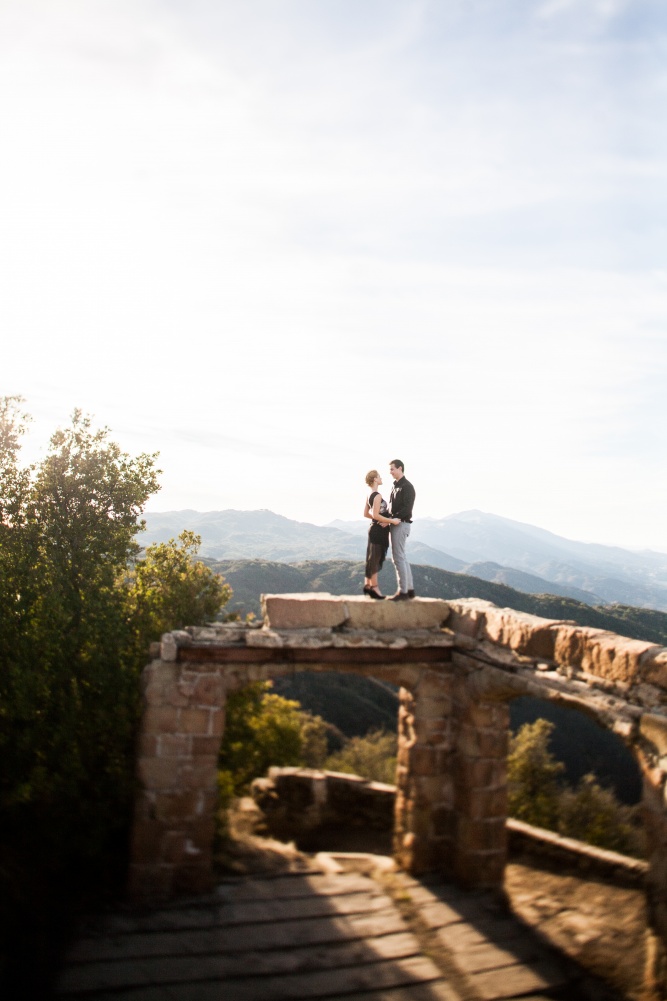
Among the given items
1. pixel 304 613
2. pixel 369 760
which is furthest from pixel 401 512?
pixel 369 760

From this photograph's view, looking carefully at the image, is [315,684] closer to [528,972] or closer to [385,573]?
[385,573]

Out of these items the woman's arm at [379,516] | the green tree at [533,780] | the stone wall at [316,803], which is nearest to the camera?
the woman's arm at [379,516]

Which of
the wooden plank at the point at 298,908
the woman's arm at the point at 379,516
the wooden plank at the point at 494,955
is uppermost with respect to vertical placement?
the woman's arm at the point at 379,516

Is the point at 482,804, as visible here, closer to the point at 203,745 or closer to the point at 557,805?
the point at 203,745

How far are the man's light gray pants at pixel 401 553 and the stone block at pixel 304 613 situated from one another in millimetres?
1140

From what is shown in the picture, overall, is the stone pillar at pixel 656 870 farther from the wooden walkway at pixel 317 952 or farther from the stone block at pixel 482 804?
the stone block at pixel 482 804

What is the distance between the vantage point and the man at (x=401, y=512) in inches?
387

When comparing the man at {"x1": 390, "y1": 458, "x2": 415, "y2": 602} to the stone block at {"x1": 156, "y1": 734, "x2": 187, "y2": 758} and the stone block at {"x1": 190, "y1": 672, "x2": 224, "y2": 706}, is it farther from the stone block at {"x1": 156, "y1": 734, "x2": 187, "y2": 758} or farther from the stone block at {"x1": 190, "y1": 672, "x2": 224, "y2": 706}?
the stone block at {"x1": 156, "y1": 734, "x2": 187, "y2": 758}

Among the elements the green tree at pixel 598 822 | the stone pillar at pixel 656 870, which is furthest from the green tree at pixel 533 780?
the stone pillar at pixel 656 870

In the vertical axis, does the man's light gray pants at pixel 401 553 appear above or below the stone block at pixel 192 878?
above

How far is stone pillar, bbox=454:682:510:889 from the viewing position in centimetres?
932

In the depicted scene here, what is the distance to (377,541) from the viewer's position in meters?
10.0

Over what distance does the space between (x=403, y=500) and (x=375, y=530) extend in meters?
0.65

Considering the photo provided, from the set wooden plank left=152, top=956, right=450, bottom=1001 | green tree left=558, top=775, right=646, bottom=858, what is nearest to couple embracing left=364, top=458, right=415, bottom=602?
wooden plank left=152, top=956, right=450, bottom=1001
